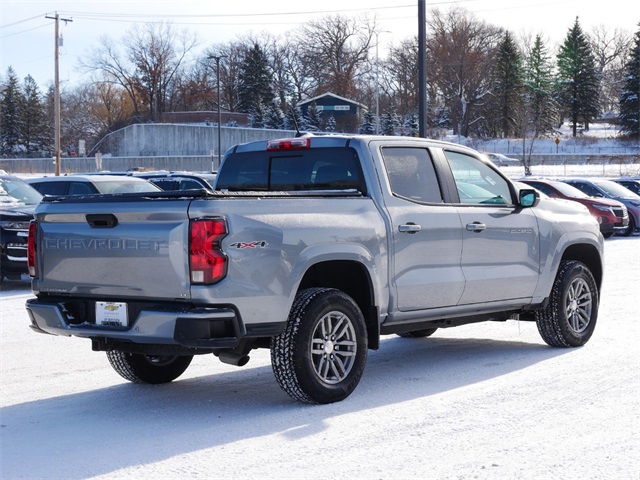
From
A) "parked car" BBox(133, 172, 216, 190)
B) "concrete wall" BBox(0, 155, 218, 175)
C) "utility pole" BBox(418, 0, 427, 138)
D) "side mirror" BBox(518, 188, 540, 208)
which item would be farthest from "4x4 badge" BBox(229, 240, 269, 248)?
"concrete wall" BBox(0, 155, 218, 175)

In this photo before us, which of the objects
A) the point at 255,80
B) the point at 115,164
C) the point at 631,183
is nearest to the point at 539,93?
the point at 255,80

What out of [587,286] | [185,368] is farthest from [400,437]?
[587,286]

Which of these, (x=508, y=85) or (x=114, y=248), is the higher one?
(x=508, y=85)

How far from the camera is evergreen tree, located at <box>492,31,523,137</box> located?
99.8 metres

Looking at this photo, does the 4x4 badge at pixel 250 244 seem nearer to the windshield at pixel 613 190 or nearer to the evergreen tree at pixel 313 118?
the windshield at pixel 613 190

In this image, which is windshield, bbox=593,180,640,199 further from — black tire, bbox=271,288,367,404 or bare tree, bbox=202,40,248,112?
bare tree, bbox=202,40,248,112

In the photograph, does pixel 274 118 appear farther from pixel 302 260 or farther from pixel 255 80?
pixel 302 260

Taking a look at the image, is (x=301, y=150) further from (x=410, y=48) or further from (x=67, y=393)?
(x=410, y=48)

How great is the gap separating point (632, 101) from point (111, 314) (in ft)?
302

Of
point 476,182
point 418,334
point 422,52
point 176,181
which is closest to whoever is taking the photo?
point 476,182

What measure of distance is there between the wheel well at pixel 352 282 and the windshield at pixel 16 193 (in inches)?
386

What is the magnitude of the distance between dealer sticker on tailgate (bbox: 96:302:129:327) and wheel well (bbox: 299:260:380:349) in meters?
1.33

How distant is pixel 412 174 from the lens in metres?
7.52

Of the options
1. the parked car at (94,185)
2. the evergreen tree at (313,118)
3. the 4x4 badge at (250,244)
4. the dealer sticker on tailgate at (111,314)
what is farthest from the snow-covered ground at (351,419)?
the evergreen tree at (313,118)
